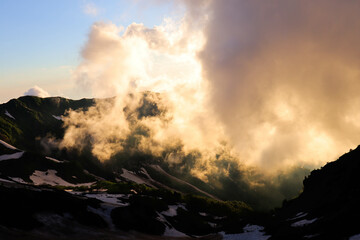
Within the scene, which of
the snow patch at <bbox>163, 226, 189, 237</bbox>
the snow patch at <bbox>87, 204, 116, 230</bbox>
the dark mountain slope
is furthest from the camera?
the snow patch at <bbox>163, 226, 189, 237</bbox>

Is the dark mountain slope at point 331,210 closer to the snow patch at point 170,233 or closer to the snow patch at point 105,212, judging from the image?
the snow patch at point 170,233

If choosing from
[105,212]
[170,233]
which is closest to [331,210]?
[170,233]

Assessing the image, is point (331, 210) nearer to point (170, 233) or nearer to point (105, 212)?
point (170, 233)

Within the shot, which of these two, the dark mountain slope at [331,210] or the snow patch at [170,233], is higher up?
the dark mountain slope at [331,210]

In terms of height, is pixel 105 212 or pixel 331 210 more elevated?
pixel 105 212

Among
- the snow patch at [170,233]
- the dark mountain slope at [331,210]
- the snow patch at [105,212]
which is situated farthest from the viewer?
the snow patch at [170,233]

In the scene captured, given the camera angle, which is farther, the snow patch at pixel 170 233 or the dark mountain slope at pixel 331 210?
the snow patch at pixel 170 233

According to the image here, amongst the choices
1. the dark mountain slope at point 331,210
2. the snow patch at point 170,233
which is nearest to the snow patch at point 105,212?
the snow patch at point 170,233

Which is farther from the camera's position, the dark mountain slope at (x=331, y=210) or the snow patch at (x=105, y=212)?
the snow patch at (x=105, y=212)

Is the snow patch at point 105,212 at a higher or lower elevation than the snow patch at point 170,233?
higher

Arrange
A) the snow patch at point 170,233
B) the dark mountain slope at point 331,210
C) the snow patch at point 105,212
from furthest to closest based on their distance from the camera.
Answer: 1. the snow patch at point 170,233
2. the snow patch at point 105,212
3. the dark mountain slope at point 331,210

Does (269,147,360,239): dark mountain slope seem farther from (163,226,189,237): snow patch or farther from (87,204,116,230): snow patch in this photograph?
(87,204,116,230): snow patch

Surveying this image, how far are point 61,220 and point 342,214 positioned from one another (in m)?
51.7

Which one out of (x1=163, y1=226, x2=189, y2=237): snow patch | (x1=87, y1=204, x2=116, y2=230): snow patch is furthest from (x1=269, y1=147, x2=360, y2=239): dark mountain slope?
(x1=87, y1=204, x2=116, y2=230): snow patch
